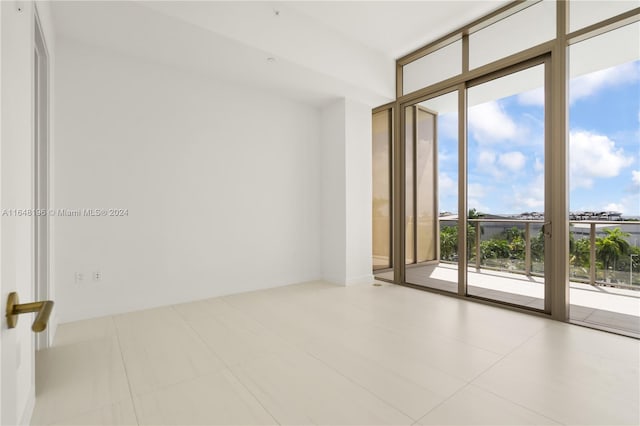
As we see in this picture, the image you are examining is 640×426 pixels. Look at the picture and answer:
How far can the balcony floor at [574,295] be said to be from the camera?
9.96 feet

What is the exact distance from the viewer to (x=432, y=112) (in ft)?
14.0

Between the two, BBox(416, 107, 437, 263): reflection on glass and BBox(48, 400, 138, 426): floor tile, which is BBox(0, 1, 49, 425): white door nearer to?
BBox(48, 400, 138, 426): floor tile

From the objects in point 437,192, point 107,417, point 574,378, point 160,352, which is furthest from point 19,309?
point 437,192

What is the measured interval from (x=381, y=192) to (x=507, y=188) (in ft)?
6.22

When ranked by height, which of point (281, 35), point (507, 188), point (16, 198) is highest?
point (281, 35)

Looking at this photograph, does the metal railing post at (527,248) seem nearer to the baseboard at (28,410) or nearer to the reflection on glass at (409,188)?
the reflection on glass at (409,188)

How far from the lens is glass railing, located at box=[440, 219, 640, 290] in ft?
10.6

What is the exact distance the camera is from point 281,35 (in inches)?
131

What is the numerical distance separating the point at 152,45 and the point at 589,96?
4499mm

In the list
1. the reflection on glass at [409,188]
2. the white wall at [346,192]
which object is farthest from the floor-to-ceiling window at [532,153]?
the white wall at [346,192]

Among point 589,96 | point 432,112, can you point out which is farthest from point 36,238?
point 589,96

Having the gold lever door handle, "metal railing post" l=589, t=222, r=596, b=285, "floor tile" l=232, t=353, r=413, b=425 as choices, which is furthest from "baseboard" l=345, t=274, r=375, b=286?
the gold lever door handle

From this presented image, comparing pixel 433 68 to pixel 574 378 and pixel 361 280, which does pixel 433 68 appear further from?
pixel 574 378

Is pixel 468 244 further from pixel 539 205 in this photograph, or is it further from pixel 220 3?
pixel 220 3
